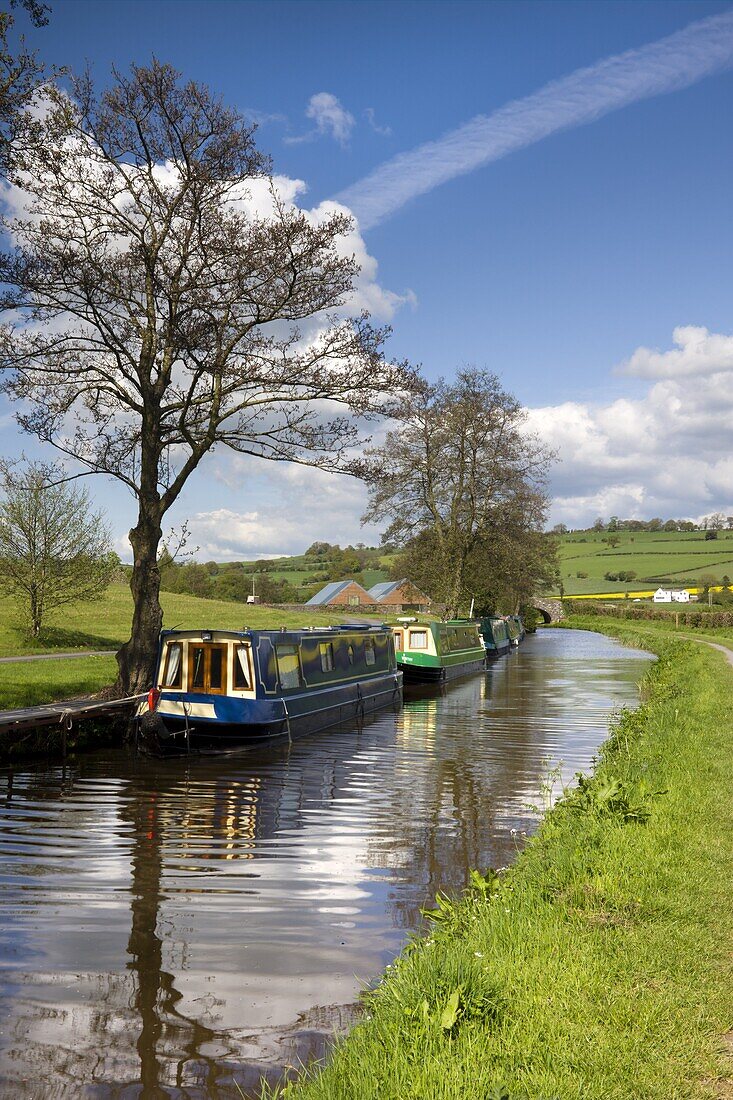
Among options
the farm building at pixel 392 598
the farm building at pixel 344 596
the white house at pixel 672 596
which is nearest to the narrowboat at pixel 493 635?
the farm building at pixel 392 598

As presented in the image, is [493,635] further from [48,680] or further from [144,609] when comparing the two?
[144,609]

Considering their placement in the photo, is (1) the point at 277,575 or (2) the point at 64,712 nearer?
(2) the point at 64,712

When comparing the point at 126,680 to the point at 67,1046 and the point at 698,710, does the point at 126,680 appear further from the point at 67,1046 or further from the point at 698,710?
the point at 67,1046

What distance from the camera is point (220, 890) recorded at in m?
7.77

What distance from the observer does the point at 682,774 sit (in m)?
9.28

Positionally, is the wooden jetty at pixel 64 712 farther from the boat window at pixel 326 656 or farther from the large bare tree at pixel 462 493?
the large bare tree at pixel 462 493

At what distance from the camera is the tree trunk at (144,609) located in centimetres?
1652

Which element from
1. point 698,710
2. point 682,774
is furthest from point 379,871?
point 698,710

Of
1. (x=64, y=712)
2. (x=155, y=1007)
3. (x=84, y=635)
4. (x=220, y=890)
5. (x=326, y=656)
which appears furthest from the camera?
(x=84, y=635)

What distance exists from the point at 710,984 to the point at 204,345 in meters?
14.3

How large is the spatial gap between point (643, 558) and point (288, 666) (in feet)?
323

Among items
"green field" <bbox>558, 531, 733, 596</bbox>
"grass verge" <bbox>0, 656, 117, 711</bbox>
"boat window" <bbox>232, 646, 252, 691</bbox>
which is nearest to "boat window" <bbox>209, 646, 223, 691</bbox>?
"boat window" <bbox>232, 646, 252, 691</bbox>

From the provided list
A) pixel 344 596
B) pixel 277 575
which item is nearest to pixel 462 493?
pixel 344 596

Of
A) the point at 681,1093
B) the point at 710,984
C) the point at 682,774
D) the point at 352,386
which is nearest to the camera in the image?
the point at 681,1093
